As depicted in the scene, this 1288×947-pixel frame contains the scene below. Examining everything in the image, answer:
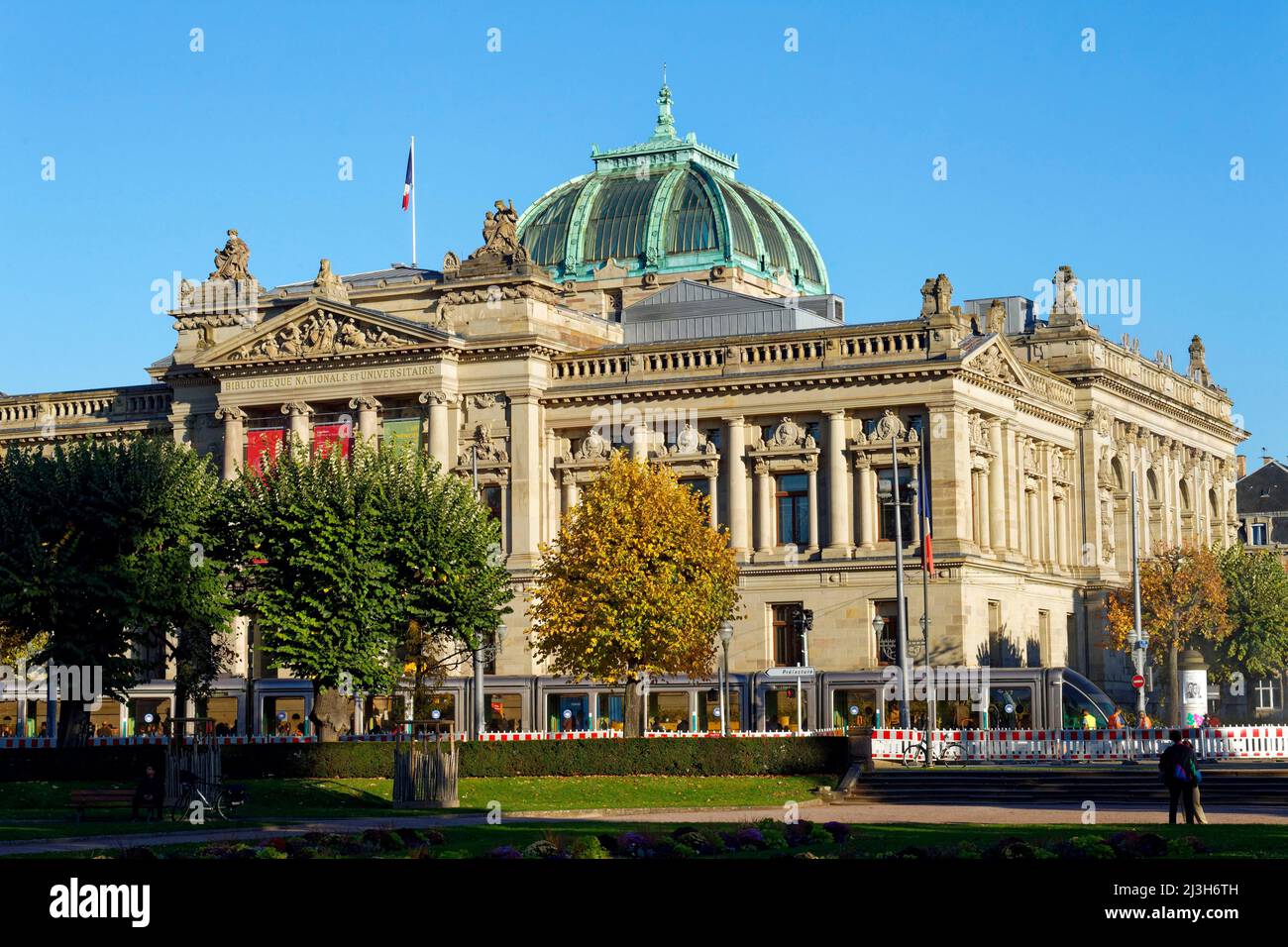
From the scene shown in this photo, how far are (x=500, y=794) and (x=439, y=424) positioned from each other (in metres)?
40.6

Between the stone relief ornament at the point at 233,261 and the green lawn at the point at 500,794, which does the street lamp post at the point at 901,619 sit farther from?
the stone relief ornament at the point at 233,261

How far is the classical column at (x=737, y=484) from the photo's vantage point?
93.5 meters

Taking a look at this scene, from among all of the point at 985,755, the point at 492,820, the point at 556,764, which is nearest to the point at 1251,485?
the point at 985,755

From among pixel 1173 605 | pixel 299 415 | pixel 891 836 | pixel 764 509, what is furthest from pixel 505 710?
pixel 891 836

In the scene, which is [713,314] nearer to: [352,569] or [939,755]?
[352,569]

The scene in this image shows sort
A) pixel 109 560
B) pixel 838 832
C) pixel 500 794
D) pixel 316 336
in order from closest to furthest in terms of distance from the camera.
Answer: pixel 838 832 → pixel 500 794 → pixel 109 560 → pixel 316 336

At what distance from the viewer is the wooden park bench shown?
48.8 metres

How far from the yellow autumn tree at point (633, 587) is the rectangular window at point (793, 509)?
1134 cm

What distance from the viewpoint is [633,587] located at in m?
78.4

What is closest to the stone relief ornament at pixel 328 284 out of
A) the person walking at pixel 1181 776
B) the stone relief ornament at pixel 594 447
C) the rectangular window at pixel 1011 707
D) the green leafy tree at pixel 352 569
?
the stone relief ornament at pixel 594 447

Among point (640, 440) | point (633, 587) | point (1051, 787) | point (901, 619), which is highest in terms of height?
point (640, 440)

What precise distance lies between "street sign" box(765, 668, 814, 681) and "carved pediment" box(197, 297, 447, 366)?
915 inches
